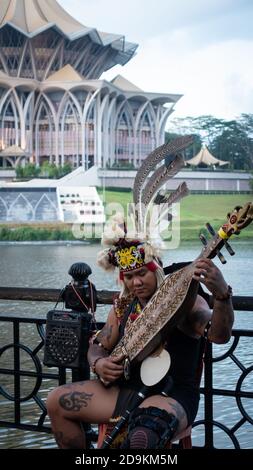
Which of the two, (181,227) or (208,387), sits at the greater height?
(208,387)

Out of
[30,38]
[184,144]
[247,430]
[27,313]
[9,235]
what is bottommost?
[9,235]

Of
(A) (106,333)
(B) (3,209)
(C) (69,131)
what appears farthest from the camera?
(C) (69,131)

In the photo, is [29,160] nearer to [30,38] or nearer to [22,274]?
[30,38]

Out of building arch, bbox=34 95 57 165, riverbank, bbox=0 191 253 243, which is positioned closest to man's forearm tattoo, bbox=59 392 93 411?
riverbank, bbox=0 191 253 243

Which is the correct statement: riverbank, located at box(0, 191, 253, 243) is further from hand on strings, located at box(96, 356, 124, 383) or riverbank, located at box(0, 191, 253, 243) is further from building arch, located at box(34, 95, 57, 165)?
hand on strings, located at box(96, 356, 124, 383)

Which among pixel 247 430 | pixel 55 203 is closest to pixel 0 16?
pixel 55 203

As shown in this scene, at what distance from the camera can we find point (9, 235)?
39.7 metres

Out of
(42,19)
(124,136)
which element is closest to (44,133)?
(124,136)

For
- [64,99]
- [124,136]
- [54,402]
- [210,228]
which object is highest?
[64,99]

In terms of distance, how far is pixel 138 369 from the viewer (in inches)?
83.0

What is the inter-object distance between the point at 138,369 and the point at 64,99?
168ft

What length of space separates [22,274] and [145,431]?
2069 centimetres

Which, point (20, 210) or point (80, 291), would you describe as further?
point (20, 210)

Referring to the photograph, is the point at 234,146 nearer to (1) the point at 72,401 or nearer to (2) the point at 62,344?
(2) the point at 62,344
